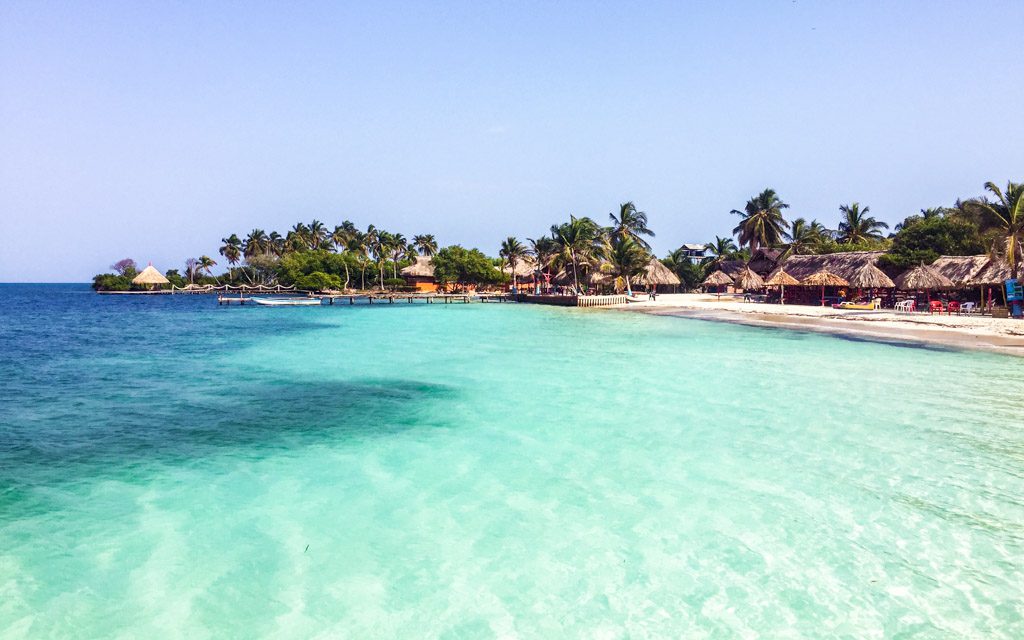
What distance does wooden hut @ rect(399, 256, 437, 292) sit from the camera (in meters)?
81.6

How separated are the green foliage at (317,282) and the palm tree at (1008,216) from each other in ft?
234

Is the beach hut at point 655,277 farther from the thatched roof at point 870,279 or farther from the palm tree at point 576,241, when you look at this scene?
the thatched roof at point 870,279

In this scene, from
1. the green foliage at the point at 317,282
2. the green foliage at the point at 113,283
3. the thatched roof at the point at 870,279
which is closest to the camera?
the thatched roof at the point at 870,279

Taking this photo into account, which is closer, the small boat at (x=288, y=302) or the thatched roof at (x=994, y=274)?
the thatched roof at (x=994, y=274)

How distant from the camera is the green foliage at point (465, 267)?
72.7m

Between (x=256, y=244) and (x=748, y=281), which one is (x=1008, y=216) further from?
(x=256, y=244)

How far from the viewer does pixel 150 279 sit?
8838cm

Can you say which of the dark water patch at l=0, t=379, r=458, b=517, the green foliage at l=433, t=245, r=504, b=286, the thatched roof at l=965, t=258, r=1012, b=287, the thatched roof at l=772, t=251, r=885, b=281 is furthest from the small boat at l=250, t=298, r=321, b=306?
the thatched roof at l=965, t=258, r=1012, b=287

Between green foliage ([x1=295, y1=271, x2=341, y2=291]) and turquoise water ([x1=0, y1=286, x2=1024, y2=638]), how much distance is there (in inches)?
2583

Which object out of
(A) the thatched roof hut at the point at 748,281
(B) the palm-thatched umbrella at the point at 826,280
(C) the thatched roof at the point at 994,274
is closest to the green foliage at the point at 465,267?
(A) the thatched roof hut at the point at 748,281

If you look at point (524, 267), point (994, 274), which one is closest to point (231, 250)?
point (524, 267)

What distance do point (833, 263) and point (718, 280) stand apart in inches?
683

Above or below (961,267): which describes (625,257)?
above

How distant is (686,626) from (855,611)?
148 centimetres
